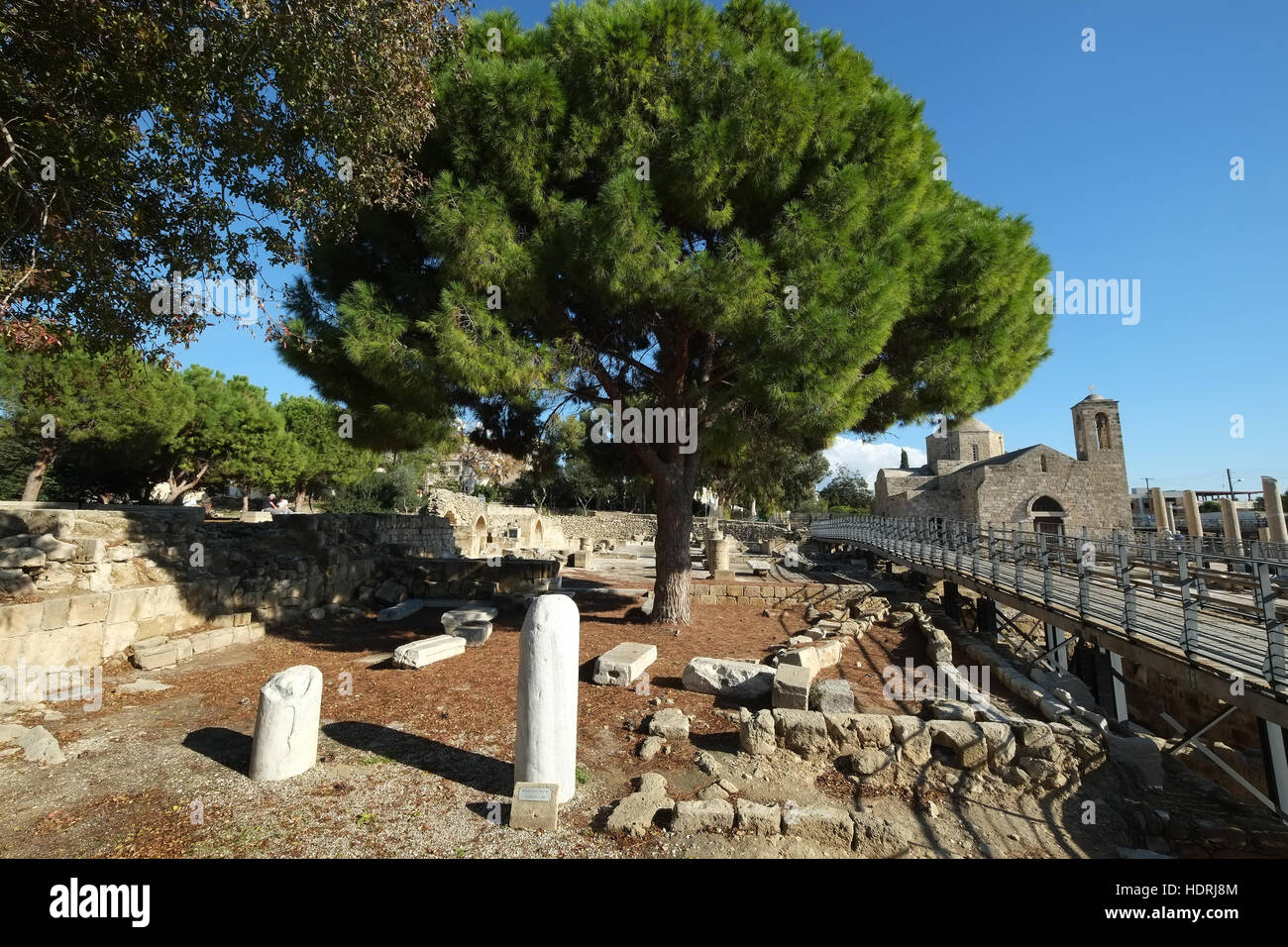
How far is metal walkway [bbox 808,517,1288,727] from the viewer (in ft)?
16.1

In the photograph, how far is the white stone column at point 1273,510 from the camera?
1944 centimetres

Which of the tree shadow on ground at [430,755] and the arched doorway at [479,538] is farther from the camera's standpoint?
the arched doorway at [479,538]

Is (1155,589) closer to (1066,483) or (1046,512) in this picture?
(1046,512)

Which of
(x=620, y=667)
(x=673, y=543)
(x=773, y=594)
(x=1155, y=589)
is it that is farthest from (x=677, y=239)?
(x=773, y=594)

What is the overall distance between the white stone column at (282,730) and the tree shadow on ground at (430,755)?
2.10 ft

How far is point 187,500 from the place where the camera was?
35.4 meters

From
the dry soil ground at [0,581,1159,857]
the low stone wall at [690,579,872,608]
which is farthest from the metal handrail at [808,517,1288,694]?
the low stone wall at [690,579,872,608]

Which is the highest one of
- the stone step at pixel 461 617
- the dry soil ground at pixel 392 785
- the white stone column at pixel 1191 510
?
the white stone column at pixel 1191 510

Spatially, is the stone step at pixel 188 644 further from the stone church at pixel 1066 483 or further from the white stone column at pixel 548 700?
the stone church at pixel 1066 483

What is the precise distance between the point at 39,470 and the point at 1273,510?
42778mm

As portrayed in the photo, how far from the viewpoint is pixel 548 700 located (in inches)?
158

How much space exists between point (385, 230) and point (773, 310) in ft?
19.2

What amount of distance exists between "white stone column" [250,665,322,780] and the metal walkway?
7.44 meters

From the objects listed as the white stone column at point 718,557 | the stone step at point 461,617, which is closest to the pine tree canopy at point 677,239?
the stone step at point 461,617
